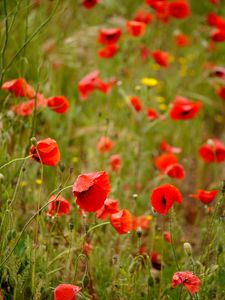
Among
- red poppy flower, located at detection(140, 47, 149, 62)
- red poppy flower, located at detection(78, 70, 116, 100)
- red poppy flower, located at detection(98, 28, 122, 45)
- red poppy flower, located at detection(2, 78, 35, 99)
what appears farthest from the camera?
red poppy flower, located at detection(140, 47, 149, 62)

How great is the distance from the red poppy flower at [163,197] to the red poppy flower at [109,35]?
4.45ft

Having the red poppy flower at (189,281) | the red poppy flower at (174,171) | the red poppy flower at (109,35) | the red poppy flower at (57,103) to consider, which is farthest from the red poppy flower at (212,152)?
the red poppy flower at (189,281)

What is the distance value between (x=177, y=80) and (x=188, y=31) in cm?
115

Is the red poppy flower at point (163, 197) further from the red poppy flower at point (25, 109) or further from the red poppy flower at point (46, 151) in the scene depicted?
the red poppy flower at point (25, 109)

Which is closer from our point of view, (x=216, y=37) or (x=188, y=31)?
(x=216, y=37)

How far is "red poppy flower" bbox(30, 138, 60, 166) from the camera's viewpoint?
1710mm

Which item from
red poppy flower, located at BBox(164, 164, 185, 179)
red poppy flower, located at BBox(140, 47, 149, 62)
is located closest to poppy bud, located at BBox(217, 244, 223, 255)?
red poppy flower, located at BBox(164, 164, 185, 179)

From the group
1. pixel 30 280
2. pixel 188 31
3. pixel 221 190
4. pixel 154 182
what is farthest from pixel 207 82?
pixel 30 280

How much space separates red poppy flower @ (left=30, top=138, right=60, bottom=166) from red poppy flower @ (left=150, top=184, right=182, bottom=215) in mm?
314

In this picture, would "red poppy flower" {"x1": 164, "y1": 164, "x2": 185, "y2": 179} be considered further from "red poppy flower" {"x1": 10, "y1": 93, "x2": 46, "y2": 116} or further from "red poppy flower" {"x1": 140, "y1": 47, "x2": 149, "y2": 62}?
"red poppy flower" {"x1": 140, "y1": 47, "x2": 149, "y2": 62}

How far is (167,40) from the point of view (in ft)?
15.4

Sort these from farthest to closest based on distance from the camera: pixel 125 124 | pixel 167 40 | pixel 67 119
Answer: pixel 167 40
pixel 125 124
pixel 67 119

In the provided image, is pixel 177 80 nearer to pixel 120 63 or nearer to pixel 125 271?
pixel 120 63

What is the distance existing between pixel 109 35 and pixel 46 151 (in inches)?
57.2
